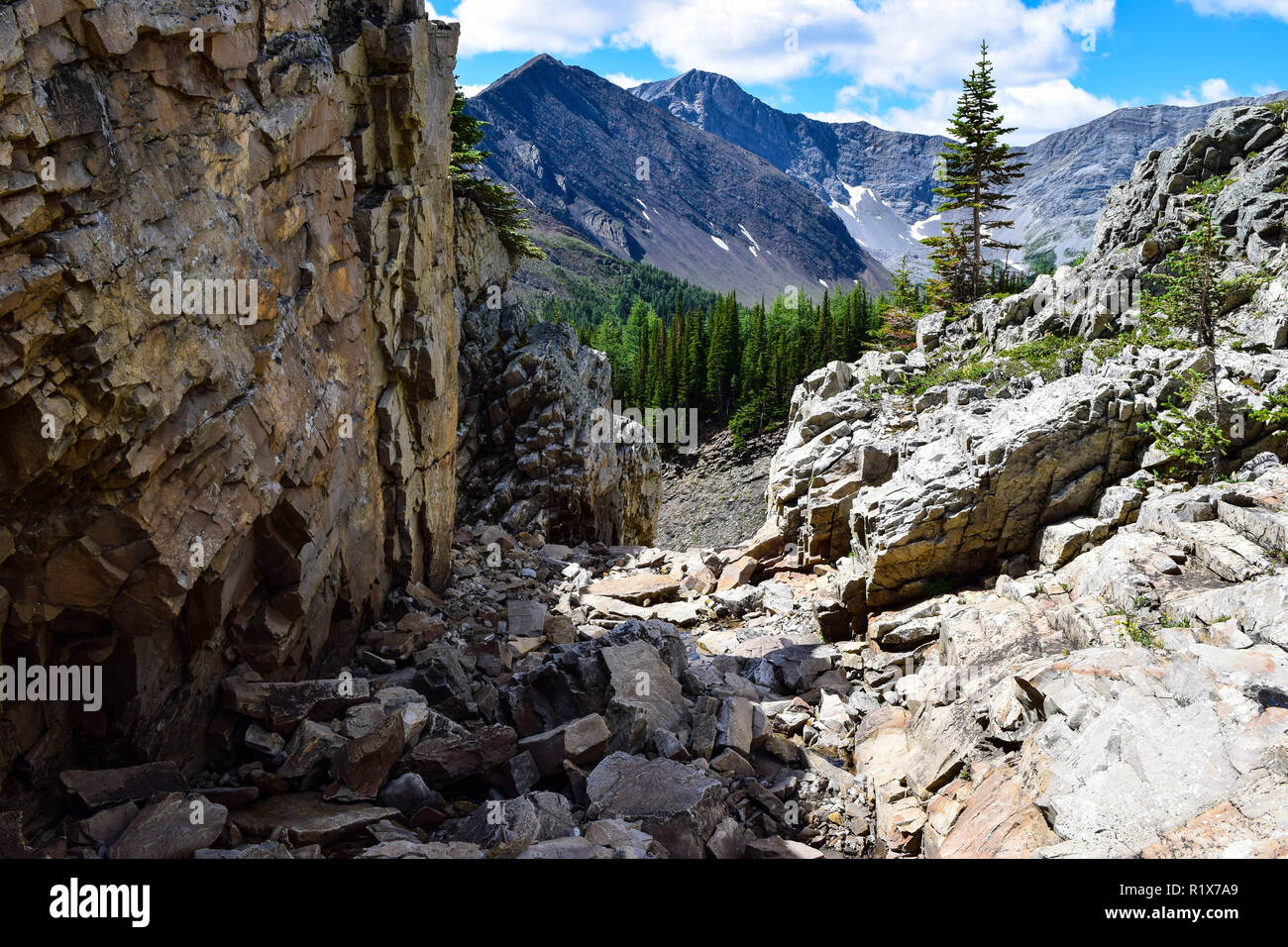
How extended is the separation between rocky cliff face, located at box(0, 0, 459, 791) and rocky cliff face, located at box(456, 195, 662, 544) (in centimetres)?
1441

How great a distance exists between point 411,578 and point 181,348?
1009cm

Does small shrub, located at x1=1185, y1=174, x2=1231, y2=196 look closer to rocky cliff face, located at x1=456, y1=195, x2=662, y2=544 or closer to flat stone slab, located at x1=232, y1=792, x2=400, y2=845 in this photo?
rocky cliff face, located at x1=456, y1=195, x2=662, y2=544

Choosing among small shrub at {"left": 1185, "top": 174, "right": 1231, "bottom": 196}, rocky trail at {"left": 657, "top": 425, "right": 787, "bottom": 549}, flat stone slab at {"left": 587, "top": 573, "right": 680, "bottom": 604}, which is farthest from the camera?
rocky trail at {"left": 657, "top": 425, "right": 787, "bottom": 549}

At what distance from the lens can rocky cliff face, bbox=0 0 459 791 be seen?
745 cm

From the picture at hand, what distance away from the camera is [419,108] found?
1655cm

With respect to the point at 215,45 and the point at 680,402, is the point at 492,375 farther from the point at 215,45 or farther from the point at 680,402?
the point at 680,402

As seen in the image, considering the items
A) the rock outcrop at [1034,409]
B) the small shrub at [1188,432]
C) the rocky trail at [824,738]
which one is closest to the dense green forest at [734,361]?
the rock outcrop at [1034,409]

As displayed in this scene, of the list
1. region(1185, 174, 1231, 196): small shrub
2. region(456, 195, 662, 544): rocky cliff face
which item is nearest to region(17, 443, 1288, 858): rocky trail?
region(456, 195, 662, 544): rocky cliff face

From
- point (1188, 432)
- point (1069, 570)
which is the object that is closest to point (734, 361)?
point (1188, 432)

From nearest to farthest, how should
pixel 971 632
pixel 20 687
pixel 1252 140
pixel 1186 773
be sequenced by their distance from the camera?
pixel 1186 773 → pixel 20 687 → pixel 971 632 → pixel 1252 140

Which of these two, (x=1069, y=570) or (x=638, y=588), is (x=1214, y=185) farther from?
(x=638, y=588)

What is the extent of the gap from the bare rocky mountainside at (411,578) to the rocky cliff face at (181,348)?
5 centimetres
